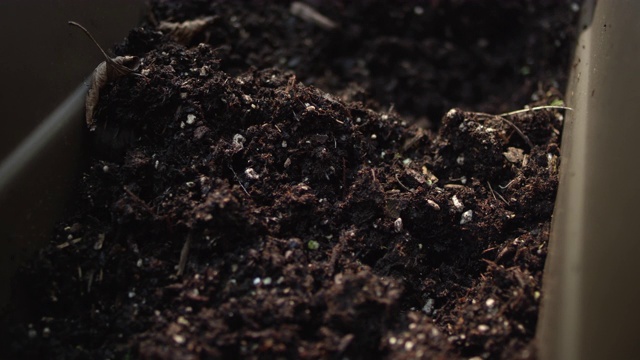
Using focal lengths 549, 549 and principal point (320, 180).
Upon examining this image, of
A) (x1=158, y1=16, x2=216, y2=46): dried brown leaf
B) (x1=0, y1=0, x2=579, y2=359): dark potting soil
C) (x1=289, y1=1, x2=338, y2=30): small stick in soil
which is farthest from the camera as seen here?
(x1=289, y1=1, x2=338, y2=30): small stick in soil

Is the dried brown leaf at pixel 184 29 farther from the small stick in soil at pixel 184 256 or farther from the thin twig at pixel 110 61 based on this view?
the small stick in soil at pixel 184 256

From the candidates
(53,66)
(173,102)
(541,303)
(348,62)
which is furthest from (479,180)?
(53,66)

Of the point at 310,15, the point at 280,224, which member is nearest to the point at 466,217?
the point at 280,224

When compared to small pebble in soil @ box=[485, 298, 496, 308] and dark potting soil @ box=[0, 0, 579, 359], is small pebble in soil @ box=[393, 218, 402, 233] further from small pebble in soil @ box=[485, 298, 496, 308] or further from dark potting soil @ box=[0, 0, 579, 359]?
small pebble in soil @ box=[485, 298, 496, 308]

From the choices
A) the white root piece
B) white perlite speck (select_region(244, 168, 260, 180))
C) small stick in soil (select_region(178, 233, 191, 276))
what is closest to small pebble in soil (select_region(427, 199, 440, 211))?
white perlite speck (select_region(244, 168, 260, 180))

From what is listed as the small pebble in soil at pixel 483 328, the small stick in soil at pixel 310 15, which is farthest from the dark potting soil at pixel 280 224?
the small stick in soil at pixel 310 15
